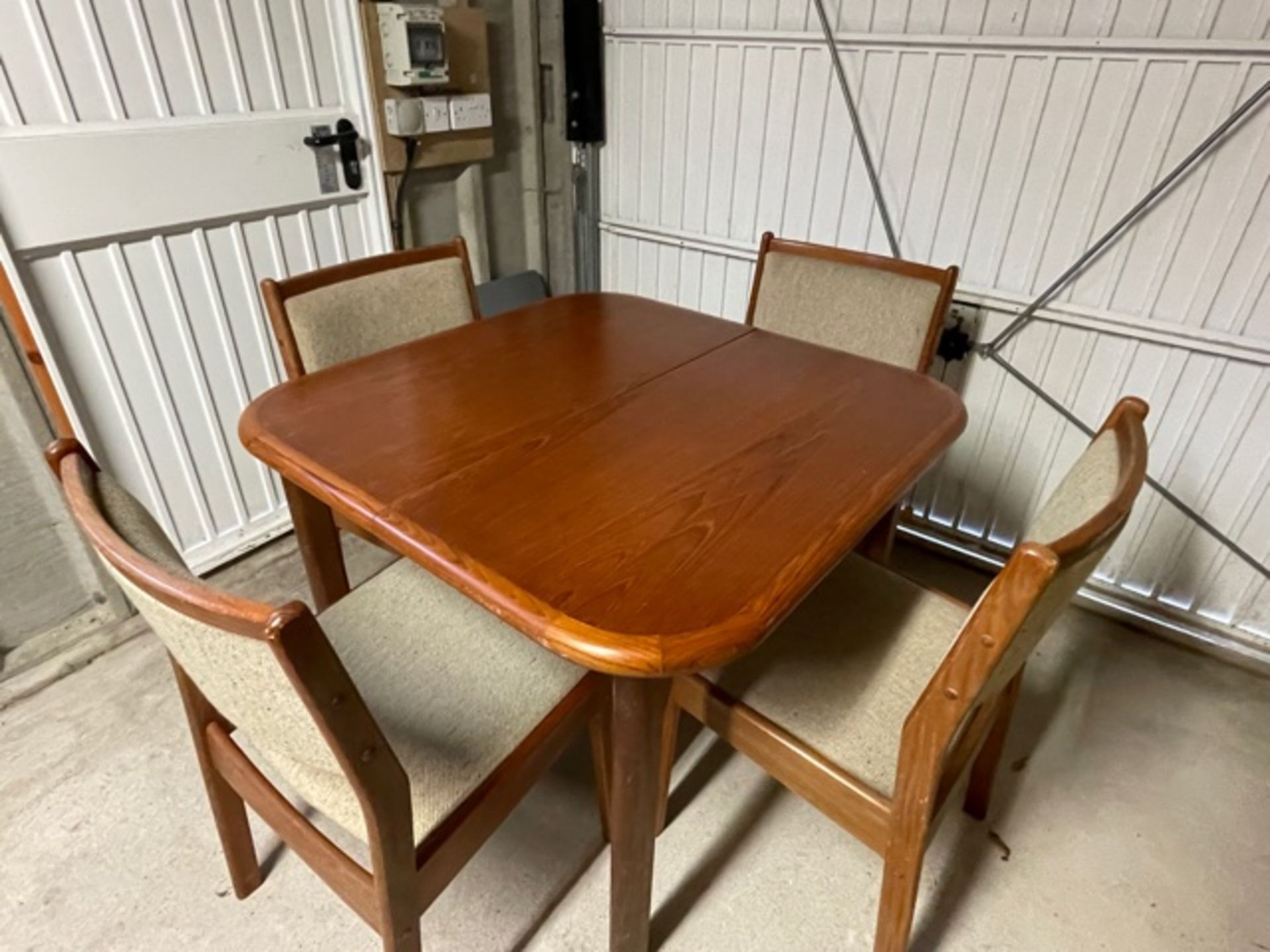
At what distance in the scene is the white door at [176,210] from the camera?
56.9 inches

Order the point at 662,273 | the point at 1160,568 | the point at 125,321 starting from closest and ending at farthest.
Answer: the point at 125,321 → the point at 1160,568 → the point at 662,273

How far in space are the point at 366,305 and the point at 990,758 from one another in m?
1.56

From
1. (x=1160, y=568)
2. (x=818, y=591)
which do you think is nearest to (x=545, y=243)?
(x=818, y=591)

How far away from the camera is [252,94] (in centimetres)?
172

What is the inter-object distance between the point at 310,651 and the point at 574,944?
92 centimetres

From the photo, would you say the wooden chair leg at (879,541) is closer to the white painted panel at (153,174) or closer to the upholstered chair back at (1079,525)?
the upholstered chair back at (1079,525)

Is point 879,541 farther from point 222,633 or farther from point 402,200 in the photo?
point 402,200

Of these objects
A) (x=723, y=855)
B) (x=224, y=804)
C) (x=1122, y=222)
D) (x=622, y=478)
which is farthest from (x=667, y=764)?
(x=1122, y=222)

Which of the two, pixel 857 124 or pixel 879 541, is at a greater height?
pixel 857 124

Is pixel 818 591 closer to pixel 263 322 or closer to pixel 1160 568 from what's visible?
pixel 1160 568

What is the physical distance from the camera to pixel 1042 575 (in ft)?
2.18

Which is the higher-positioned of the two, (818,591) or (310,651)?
(310,651)

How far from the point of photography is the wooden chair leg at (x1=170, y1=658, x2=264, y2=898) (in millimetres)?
1030

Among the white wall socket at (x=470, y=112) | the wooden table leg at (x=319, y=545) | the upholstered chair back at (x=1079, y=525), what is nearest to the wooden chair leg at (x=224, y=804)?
the wooden table leg at (x=319, y=545)
